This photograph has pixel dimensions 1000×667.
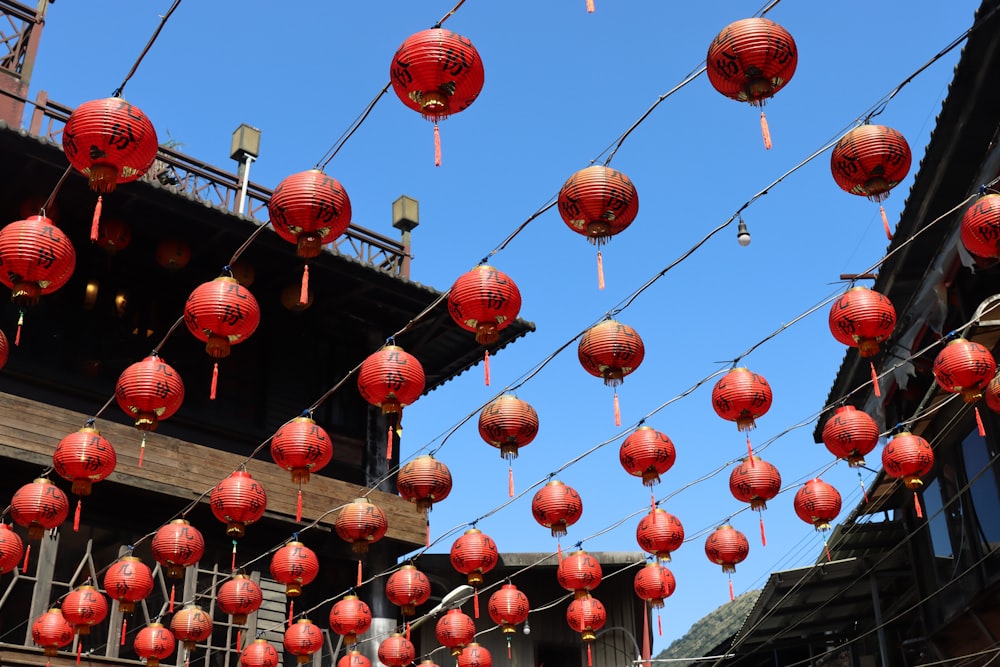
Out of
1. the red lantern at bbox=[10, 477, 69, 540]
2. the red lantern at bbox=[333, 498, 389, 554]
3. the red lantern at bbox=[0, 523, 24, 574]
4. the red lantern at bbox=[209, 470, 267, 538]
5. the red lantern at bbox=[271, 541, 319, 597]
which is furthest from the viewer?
the red lantern at bbox=[271, 541, 319, 597]

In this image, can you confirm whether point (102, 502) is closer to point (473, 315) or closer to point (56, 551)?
point (56, 551)

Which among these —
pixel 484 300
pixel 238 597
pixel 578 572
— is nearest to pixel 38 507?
pixel 238 597

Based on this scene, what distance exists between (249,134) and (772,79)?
13.2 m

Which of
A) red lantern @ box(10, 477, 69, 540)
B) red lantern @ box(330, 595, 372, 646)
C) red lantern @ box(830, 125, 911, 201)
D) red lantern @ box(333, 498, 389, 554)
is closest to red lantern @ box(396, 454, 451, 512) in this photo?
red lantern @ box(333, 498, 389, 554)

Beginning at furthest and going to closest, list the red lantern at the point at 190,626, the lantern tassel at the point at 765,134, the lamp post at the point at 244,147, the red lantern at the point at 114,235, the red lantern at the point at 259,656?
1. the lamp post at the point at 244,147
2. the red lantern at the point at 114,235
3. the red lantern at the point at 259,656
4. the red lantern at the point at 190,626
5. the lantern tassel at the point at 765,134

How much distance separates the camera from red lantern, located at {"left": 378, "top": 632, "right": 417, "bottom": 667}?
14.9 meters

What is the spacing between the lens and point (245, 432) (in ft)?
56.2

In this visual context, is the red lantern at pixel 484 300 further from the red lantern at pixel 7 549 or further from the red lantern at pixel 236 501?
the red lantern at pixel 7 549

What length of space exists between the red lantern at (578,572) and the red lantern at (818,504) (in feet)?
9.74

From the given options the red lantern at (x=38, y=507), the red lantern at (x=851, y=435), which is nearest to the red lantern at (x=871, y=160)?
the red lantern at (x=851, y=435)

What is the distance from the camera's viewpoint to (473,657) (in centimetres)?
1543

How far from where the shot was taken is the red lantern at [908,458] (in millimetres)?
11742

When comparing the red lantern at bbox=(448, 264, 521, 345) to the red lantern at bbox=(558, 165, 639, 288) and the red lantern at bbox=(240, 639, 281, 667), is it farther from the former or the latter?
the red lantern at bbox=(240, 639, 281, 667)

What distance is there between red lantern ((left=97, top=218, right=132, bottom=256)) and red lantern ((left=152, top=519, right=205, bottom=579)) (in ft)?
16.2
